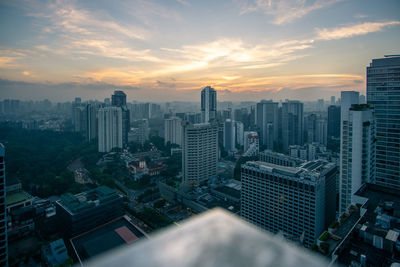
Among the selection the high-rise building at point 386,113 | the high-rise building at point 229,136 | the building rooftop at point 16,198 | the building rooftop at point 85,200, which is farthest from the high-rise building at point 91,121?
the high-rise building at point 386,113

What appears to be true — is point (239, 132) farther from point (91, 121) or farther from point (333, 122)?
point (91, 121)

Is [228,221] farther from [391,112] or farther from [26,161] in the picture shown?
[26,161]

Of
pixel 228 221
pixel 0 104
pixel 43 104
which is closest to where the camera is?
pixel 228 221

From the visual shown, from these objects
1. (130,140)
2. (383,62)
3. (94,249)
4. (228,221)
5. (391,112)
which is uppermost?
(383,62)

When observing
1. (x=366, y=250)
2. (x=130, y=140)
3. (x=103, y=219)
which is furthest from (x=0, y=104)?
(x=366, y=250)

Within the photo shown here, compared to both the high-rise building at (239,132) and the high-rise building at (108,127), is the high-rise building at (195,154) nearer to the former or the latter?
the high-rise building at (108,127)

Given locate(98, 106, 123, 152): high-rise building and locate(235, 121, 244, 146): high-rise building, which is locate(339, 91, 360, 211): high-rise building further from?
locate(98, 106, 123, 152): high-rise building
